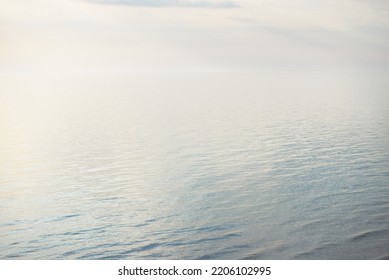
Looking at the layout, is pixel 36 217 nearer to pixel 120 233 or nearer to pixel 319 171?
pixel 120 233

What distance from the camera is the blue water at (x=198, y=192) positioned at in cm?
1139

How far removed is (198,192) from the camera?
49.2 feet

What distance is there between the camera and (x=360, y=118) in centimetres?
2898

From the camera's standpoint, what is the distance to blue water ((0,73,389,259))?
11391 millimetres

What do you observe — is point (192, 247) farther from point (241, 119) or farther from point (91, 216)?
point (241, 119)

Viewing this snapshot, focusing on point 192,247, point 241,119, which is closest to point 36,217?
point 192,247

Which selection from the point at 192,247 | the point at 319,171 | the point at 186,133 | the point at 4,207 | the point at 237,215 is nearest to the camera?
the point at 192,247

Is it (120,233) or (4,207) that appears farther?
(4,207)
